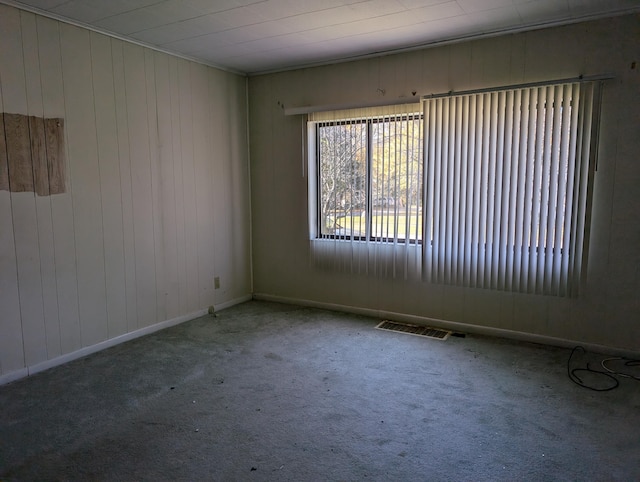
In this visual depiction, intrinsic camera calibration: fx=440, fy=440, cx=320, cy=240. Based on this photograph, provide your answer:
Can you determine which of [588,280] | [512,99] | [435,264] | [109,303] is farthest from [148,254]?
[588,280]

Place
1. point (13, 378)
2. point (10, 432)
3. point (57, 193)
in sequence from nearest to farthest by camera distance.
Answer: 1. point (10, 432)
2. point (13, 378)
3. point (57, 193)

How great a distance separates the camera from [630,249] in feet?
10.4

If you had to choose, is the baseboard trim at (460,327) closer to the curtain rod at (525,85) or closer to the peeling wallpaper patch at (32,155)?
the curtain rod at (525,85)

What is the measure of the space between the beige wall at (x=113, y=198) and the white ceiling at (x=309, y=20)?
30 centimetres

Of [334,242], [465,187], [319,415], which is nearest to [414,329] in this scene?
[334,242]

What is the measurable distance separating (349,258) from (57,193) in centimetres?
255

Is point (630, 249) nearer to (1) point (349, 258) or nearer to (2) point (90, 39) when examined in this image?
(1) point (349, 258)

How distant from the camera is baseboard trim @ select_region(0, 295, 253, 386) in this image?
2.97m

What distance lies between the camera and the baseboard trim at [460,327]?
10.9 feet

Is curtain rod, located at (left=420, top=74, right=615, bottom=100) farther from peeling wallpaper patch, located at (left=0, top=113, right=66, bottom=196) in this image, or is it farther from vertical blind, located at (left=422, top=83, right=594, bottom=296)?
peeling wallpaper patch, located at (left=0, top=113, right=66, bottom=196)

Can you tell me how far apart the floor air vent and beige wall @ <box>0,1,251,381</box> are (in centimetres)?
174

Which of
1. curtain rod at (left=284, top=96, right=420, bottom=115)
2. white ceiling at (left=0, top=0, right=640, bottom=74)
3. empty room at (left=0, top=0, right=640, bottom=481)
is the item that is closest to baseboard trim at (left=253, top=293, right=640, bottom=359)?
empty room at (left=0, top=0, right=640, bottom=481)

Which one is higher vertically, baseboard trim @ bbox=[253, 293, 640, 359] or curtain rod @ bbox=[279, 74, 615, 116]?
curtain rod @ bbox=[279, 74, 615, 116]

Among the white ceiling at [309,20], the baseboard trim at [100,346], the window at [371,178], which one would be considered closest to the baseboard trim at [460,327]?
the window at [371,178]
